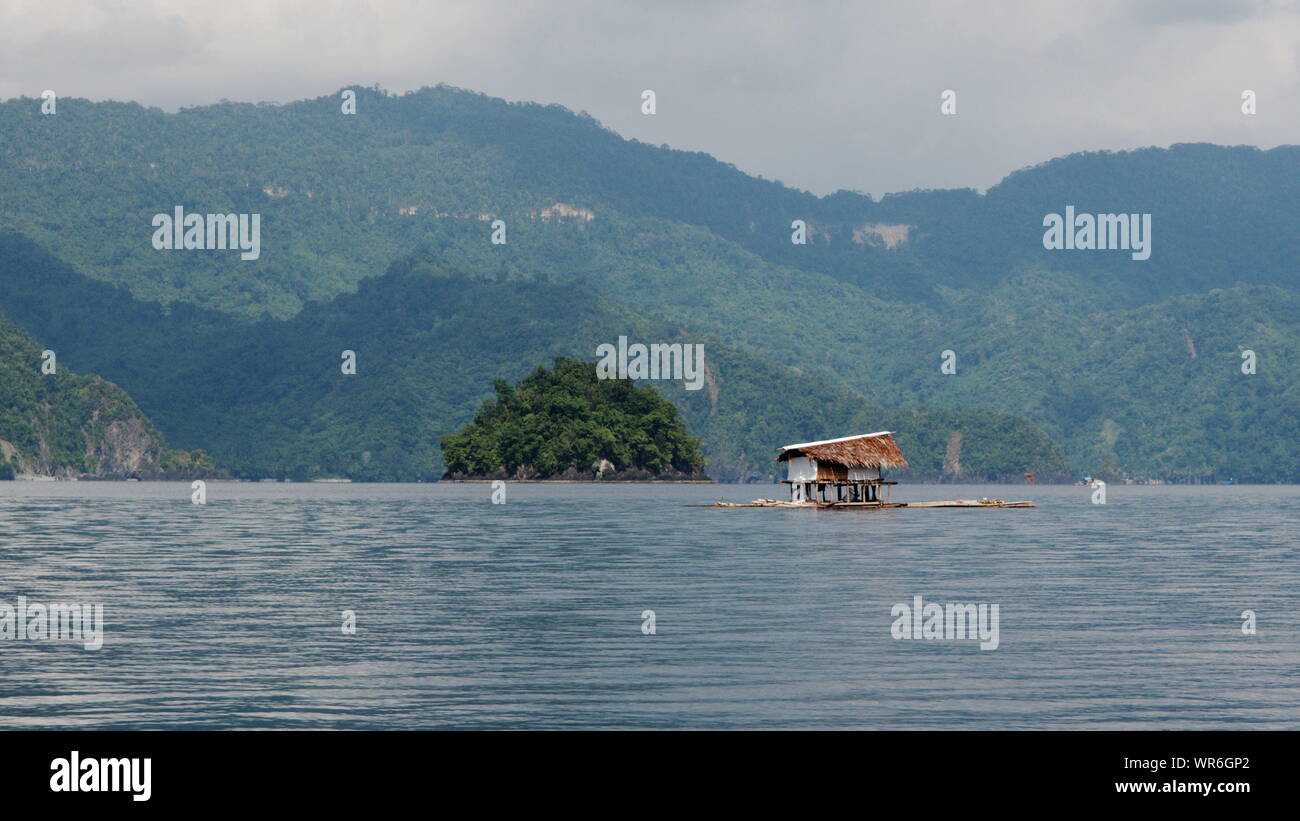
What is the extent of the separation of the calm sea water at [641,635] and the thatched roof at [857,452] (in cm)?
4109

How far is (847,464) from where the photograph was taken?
373 ft

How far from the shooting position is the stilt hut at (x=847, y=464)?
113562 millimetres

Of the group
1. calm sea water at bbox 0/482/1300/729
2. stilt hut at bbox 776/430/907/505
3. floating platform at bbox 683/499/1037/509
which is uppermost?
stilt hut at bbox 776/430/907/505

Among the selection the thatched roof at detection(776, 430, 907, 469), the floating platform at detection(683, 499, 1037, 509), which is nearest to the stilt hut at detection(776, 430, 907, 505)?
the thatched roof at detection(776, 430, 907, 469)

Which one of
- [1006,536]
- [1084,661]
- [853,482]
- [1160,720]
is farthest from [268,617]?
[853,482]

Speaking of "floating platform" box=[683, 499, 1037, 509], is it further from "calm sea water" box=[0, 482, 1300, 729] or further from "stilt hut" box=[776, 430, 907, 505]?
"calm sea water" box=[0, 482, 1300, 729]

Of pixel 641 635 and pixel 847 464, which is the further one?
pixel 847 464

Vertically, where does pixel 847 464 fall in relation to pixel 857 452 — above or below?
below

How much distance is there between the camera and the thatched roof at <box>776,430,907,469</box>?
11312 cm

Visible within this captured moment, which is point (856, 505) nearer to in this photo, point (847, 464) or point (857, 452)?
point (847, 464)

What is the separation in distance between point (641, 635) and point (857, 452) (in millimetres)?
82393

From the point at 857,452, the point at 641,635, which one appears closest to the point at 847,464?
the point at 857,452

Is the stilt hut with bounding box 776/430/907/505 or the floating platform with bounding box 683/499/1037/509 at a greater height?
the stilt hut with bounding box 776/430/907/505
